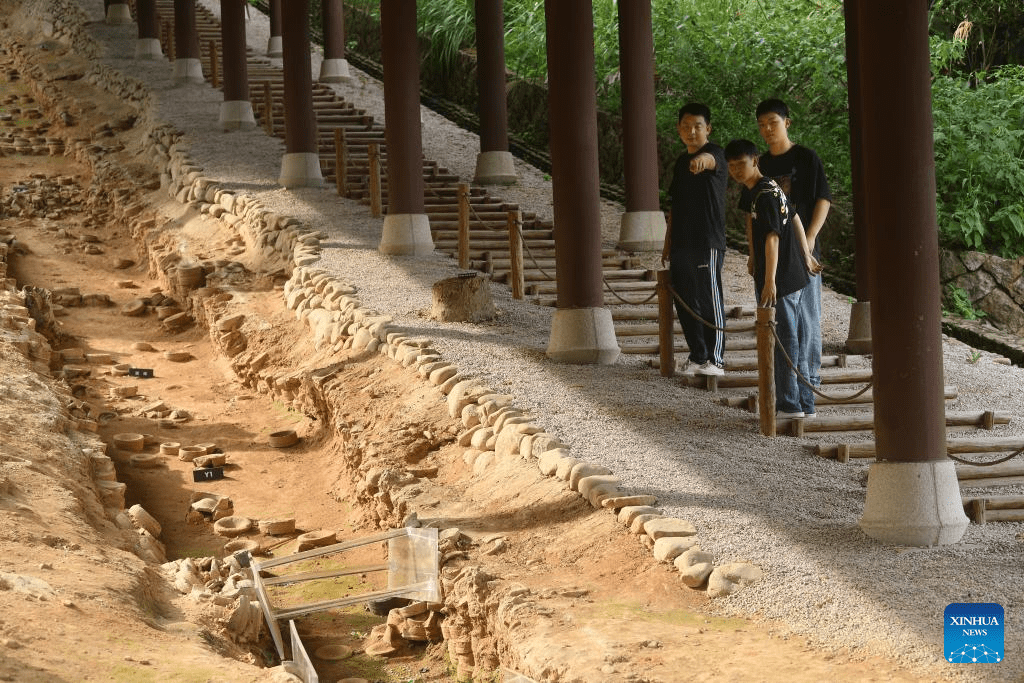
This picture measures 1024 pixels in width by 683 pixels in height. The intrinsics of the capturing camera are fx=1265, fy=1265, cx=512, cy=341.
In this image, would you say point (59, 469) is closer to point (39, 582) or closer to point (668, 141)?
point (39, 582)

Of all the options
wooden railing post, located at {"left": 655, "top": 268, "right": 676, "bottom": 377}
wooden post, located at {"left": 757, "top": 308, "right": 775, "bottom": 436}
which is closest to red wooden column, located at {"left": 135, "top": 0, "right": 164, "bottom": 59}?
wooden railing post, located at {"left": 655, "top": 268, "right": 676, "bottom": 377}

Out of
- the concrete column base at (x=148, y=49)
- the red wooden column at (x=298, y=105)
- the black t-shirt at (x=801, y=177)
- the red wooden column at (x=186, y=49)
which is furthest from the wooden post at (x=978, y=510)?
the concrete column base at (x=148, y=49)

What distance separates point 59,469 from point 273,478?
7.06 feet

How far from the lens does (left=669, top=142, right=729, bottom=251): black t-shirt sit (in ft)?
29.8

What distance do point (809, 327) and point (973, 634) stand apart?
3.24 meters

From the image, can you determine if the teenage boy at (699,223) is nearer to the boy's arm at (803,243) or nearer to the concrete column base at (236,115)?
the boy's arm at (803,243)

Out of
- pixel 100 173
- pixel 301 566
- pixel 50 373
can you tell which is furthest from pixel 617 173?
pixel 301 566

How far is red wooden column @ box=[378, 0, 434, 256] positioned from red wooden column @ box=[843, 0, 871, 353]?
4904mm

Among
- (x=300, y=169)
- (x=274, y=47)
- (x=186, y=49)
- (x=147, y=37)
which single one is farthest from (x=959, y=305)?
(x=147, y=37)

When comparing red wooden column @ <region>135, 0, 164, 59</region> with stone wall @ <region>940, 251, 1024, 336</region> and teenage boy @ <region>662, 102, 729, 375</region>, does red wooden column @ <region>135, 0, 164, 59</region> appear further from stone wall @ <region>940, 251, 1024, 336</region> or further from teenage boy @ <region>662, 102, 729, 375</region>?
teenage boy @ <region>662, 102, 729, 375</region>

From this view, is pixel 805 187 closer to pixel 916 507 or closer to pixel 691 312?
pixel 691 312

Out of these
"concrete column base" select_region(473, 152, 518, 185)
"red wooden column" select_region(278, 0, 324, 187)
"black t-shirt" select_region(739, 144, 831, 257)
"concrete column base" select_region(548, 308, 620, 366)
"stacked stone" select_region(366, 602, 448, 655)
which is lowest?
"stacked stone" select_region(366, 602, 448, 655)

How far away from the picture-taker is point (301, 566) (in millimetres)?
8742

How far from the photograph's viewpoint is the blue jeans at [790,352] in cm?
809
